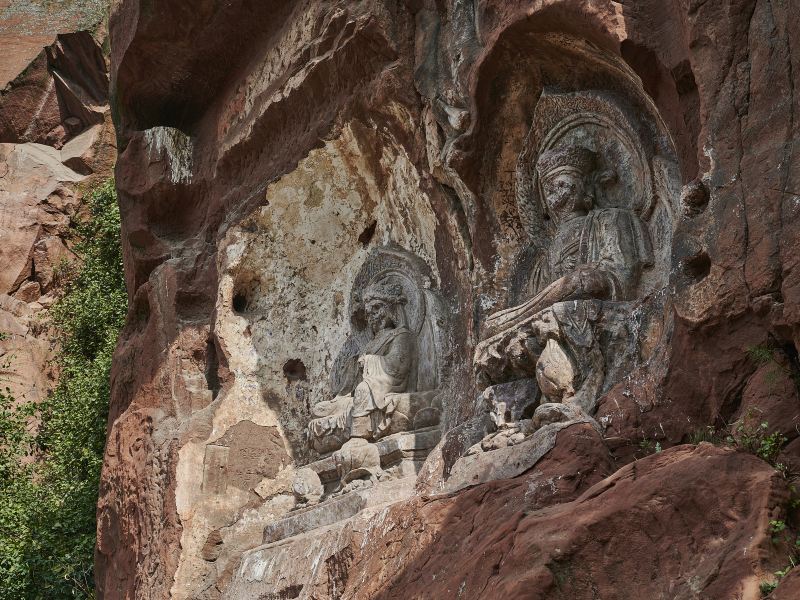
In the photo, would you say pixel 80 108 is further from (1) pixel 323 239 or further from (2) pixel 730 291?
(2) pixel 730 291

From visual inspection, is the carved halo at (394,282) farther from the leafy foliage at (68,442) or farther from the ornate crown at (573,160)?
the leafy foliage at (68,442)

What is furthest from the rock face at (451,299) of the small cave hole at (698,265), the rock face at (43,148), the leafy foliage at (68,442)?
the rock face at (43,148)

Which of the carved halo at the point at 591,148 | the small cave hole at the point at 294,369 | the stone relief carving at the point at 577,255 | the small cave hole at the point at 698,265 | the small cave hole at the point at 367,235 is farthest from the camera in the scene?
the small cave hole at the point at 294,369

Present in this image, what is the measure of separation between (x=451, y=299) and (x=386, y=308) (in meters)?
0.50

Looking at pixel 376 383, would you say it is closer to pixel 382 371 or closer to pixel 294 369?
pixel 382 371

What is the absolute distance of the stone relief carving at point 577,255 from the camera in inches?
220

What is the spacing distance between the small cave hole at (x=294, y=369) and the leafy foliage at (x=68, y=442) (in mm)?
3163

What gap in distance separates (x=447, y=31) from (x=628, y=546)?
13.7 ft

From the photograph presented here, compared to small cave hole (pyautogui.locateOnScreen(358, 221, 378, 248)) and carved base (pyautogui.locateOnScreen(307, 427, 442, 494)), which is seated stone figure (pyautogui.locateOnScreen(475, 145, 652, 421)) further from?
small cave hole (pyautogui.locateOnScreen(358, 221, 378, 248))

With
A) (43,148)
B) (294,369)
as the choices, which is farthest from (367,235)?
(43,148)

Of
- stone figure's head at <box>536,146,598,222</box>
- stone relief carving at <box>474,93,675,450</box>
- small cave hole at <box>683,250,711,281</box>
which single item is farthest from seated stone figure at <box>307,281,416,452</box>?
small cave hole at <box>683,250,711,281</box>

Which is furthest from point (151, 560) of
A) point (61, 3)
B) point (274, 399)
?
point (61, 3)

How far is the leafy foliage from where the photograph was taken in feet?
33.9

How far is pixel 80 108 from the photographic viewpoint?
15602 mm
